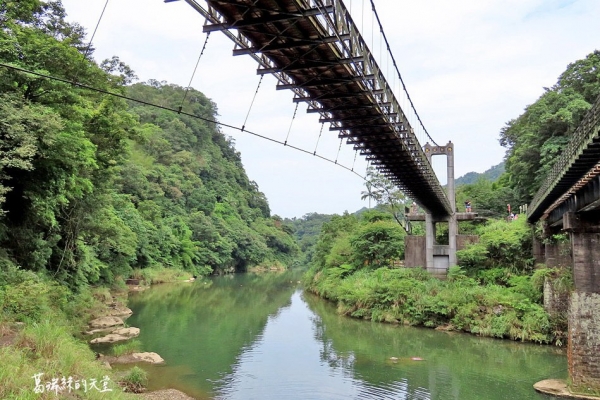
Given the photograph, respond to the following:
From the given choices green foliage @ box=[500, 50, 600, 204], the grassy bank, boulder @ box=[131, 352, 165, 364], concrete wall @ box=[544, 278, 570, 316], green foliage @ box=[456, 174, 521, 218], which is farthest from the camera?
green foliage @ box=[456, 174, 521, 218]

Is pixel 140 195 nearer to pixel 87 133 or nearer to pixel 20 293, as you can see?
pixel 87 133

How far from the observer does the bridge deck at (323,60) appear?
770 cm

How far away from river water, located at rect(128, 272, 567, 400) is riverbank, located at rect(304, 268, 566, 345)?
0.61 m

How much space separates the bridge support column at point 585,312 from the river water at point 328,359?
170 cm

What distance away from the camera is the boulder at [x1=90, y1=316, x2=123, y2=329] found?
68.2ft

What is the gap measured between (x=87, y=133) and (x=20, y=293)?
28.8 ft

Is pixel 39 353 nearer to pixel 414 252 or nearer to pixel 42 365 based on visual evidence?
pixel 42 365

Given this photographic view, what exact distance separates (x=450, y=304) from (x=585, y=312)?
976cm

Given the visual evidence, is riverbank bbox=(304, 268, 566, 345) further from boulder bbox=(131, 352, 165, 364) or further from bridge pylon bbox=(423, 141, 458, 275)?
boulder bbox=(131, 352, 165, 364)

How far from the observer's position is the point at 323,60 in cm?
954

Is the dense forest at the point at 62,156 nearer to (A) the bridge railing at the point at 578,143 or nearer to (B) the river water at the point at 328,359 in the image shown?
(B) the river water at the point at 328,359

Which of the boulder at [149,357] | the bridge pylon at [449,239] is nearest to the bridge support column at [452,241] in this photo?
the bridge pylon at [449,239]

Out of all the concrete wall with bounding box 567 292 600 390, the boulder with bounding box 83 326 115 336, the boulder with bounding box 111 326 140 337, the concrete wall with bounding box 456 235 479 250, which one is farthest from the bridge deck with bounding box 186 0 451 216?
the concrete wall with bounding box 456 235 479 250

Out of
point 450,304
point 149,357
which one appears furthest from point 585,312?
point 149,357
